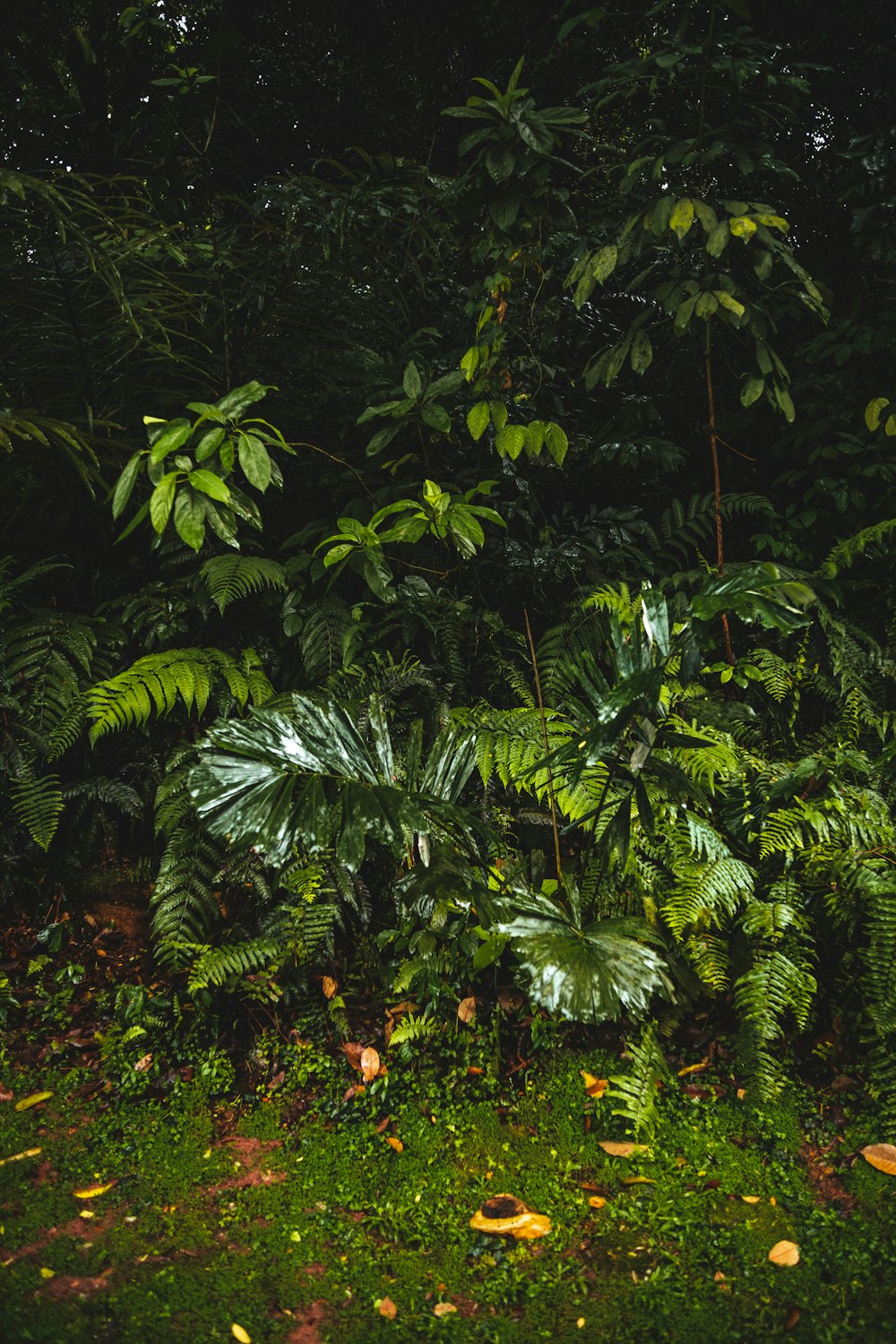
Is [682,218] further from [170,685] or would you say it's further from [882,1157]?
[882,1157]

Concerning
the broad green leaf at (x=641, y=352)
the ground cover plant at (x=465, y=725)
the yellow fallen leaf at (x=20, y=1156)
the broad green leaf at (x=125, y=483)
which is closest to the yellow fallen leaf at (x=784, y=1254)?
the ground cover plant at (x=465, y=725)

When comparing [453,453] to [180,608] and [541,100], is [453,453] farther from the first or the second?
[541,100]

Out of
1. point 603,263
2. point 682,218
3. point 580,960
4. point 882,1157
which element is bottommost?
point 882,1157

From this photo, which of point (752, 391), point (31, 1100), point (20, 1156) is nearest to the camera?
point (20, 1156)

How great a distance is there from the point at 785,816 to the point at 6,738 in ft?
8.27

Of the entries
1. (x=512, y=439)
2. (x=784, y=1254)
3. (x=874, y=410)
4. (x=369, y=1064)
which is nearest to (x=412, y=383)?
(x=512, y=439)

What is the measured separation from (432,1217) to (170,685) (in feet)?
5.64

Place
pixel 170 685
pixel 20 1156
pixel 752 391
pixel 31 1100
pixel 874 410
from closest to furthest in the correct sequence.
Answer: pixel 20 1156
pixel 31 1100
pixel 170 685
pixel 752 391
pixel 874 410

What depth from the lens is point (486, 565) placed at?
3.42 meters

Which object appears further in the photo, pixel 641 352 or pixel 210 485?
pixel 641 352

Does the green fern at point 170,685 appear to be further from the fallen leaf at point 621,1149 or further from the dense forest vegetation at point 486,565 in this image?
the fallen leaf at point 621,1149

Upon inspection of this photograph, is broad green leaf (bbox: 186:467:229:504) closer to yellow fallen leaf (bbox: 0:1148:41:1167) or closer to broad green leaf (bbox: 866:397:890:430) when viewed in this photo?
yellow fallen leaf (bbox: 0:1148:41:1167)

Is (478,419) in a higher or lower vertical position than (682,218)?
lower

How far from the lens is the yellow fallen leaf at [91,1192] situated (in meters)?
1.90
